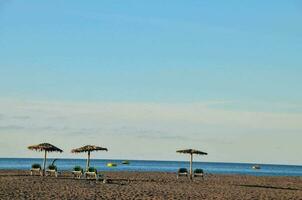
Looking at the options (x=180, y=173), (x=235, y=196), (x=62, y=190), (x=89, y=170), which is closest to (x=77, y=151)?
(x=89, y=170)

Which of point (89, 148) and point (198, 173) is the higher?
point (89, 148)

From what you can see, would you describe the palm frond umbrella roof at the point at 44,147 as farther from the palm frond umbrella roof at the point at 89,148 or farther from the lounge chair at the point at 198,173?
the lounge chair at the point at 198,173

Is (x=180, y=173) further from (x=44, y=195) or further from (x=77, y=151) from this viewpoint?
(x=44, y=195)

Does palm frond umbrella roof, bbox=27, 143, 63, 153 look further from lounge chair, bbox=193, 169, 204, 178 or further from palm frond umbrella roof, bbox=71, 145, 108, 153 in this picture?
lounge chair, bbox=193, 169, 204, 178

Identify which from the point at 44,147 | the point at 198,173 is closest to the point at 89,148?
the point at 44,147

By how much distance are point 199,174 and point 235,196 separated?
1286cm

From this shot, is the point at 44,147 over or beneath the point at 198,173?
over

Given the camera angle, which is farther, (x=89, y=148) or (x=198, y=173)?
(x=198, y=173)

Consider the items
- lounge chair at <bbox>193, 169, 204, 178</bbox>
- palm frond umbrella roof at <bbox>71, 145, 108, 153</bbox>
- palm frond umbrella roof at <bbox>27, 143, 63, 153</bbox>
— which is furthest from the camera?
lounge chair at <bbox>193, 169, 204, 178</bbox>

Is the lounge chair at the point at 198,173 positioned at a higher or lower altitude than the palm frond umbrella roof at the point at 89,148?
lower

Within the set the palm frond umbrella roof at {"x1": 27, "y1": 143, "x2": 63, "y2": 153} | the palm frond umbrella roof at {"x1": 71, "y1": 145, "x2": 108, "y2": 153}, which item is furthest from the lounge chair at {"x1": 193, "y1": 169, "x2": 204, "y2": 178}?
the palm frond umbrella roof at {"x1": 27, "y1": 143, "x2": 63, "y2": 153}

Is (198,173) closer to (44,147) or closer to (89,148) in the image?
(89,148)

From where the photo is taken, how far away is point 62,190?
20.2 m

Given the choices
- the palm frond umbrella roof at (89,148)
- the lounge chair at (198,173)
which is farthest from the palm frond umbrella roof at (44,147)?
the lounge chair at (198,173)
